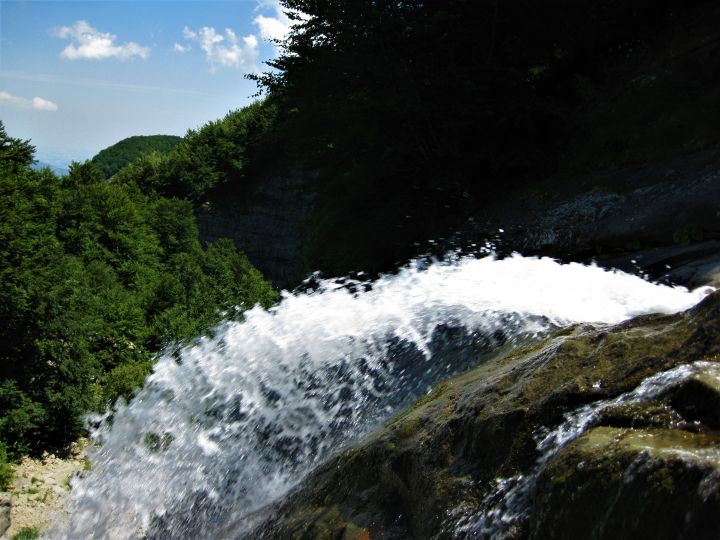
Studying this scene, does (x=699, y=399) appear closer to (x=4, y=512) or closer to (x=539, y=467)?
(x=539, y=467)

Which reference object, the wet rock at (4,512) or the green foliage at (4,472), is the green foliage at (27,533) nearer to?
the wet rock at (4,512)

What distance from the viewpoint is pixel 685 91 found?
12.3 m

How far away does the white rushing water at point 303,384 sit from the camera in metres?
5.98

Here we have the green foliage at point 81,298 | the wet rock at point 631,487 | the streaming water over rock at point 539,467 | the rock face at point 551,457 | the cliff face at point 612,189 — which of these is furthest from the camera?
the green foliage at point 81,298

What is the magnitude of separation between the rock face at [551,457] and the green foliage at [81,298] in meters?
16.3

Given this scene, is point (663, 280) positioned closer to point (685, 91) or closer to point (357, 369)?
point (357, 369)

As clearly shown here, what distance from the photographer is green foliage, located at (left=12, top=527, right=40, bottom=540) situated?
1312 centimetres

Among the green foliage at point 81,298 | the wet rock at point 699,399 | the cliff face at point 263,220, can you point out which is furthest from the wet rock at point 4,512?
Result: the cliff face at point 263,220

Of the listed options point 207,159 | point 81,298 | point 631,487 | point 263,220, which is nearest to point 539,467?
point 631,487

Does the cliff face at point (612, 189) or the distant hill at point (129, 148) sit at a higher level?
the distant hill at point (129, 148)

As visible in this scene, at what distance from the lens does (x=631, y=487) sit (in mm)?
2285

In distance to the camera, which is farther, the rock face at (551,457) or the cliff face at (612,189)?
the cliff face at (612,189)

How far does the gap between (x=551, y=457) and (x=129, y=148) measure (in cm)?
13011

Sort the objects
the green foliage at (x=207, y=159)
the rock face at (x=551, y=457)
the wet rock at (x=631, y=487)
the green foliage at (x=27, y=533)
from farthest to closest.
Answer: the green foliage at (x=207, y=159), the green foliage at (x=27, y=533), the rock face at (x=551, y=457), the wet rock at (x=631, y=487)
